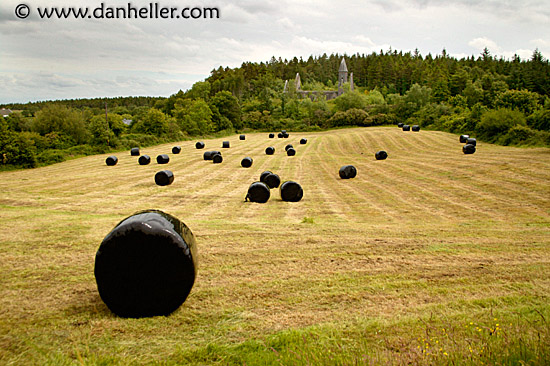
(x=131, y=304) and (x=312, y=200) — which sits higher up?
(x=131, y=304)

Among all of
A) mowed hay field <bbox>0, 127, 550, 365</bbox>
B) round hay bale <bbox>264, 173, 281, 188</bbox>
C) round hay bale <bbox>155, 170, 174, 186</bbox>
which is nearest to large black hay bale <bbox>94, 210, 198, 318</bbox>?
mowed hay field <bbox>0, 127, 550, 365</bbox>

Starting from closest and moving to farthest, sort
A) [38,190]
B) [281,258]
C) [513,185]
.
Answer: [281,258]
[513,185]
[38,190]

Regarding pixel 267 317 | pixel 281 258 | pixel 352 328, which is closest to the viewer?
pixel 352 328

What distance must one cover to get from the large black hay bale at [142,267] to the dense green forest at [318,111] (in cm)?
4729

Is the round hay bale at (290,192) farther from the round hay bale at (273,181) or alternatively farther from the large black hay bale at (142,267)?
the large black hay bale at (142,267)

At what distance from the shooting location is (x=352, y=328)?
607cm

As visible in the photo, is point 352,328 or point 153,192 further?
point 153,192

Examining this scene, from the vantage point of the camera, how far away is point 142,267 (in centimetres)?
648

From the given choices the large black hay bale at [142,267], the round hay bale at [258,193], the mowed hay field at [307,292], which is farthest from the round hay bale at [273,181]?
the large black hay bale at [142,267]

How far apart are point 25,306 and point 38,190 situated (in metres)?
22.9

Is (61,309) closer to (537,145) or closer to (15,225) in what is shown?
(15,225)

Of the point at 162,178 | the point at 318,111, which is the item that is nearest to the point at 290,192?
the point at 162,178

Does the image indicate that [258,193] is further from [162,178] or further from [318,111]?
[318,111]

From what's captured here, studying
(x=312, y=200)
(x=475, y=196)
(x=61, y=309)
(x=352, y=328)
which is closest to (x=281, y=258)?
(x=352, y=328)
